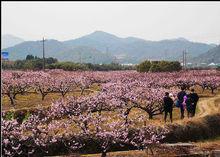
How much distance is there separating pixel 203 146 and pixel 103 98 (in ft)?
36.2

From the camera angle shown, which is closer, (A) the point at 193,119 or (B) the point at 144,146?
(B) the point at 144,146

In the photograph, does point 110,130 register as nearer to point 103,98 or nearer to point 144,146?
point 144,146

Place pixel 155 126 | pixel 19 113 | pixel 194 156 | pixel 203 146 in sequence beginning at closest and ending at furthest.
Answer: pixel 194 156
pixel 203 146
pixel 155 126
pixel 19 113

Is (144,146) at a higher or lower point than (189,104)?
A: lower

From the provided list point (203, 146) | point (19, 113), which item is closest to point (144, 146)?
point (203, 146)

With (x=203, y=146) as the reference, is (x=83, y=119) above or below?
above

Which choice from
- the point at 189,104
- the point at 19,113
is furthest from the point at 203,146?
A: the point at 19,113

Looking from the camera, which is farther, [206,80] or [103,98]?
[206,80]

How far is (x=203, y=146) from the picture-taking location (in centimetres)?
2628

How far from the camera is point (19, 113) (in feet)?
114

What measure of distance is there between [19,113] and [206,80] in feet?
112

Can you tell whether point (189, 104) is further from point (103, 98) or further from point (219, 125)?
point (103, 98)

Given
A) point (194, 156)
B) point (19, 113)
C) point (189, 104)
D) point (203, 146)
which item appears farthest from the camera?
point (19, 113)

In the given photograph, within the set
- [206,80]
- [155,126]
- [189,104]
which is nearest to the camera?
[155,126]
